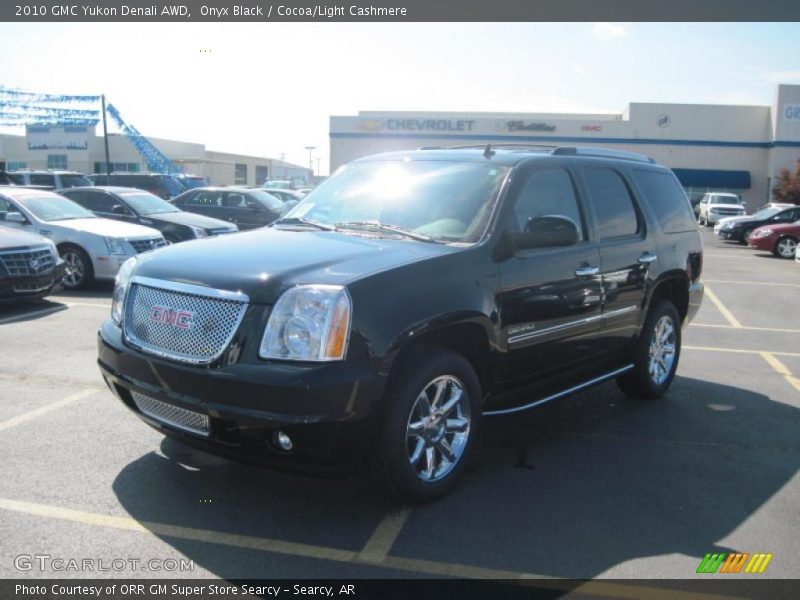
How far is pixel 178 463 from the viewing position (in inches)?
171

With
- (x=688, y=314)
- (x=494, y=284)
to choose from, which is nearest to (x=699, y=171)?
(x=688, y=314)

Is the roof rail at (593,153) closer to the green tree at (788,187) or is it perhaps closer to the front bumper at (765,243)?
the front bumper at (765,243)

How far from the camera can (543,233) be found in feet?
14.5

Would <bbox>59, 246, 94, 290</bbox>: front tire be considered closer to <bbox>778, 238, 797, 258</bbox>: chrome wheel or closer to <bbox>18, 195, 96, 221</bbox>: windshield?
<bbox>18, 195, 96, 221</bbox>: windshield

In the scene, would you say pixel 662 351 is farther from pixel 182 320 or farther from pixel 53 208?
pixel 53 208

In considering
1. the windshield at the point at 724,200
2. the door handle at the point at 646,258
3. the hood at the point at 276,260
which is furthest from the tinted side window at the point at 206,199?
the windshield at the point at 724,200

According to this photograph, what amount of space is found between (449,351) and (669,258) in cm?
304

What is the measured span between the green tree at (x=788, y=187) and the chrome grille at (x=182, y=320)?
44.8 meters

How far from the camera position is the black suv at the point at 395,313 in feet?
11.2

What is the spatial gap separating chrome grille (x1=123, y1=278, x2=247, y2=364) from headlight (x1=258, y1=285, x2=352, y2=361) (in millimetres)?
202

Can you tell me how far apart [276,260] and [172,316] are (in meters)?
0.61

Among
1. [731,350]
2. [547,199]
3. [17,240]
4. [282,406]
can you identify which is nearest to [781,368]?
[731,350]

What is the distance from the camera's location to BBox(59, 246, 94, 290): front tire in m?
11.3

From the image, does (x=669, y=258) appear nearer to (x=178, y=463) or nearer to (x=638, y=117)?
(x=178, y=463)
